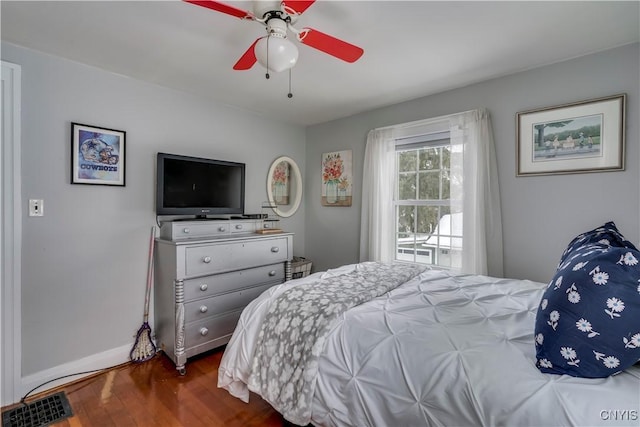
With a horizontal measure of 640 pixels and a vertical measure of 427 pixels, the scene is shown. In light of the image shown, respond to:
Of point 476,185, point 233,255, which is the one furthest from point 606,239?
point 233,255

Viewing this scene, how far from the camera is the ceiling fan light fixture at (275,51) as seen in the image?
4.64 feet

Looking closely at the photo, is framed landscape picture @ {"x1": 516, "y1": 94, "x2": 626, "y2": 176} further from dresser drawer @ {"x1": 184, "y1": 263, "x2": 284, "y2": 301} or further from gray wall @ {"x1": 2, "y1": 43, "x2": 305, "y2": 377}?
gray wall @ {"x1": 2, "y1": 43, "x2": 305, "y2": 377}

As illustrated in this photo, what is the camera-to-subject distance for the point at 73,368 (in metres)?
2.20

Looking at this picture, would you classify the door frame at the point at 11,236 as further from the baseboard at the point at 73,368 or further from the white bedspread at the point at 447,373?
the white bedspread at the point at 447,373

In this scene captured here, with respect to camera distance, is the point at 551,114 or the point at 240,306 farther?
the point at 240,306

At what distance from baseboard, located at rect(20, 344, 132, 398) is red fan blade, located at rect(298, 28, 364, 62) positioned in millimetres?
2642

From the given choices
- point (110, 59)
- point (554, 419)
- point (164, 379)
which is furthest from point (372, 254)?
point (110, 59)

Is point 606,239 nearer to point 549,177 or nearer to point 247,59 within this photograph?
point 549,177

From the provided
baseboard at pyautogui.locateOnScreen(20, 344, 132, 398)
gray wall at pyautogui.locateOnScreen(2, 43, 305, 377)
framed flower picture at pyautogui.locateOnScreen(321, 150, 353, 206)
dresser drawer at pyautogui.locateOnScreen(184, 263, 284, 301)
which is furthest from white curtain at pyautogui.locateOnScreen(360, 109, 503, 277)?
baseboard at pyautogui.locateOnScreen(20, 344, 132, 398)

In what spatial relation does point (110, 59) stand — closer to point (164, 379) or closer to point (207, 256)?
point (207, 256)

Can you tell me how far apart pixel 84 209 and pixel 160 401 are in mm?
1480

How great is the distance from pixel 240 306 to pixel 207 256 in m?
0.58

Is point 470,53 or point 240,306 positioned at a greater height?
point 470,53

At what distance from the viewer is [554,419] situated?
0.84 meters
